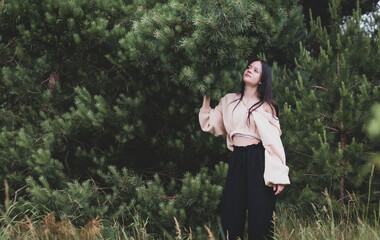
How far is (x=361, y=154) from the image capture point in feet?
11.2

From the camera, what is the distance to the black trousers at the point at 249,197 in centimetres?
250

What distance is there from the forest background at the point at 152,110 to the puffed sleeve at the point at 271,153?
1.80 feet

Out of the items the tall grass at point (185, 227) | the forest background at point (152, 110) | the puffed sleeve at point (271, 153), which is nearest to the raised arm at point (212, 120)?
the forest background at point (152, 110)

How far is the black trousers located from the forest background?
2.00ft

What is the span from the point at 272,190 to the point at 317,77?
69.2 inches

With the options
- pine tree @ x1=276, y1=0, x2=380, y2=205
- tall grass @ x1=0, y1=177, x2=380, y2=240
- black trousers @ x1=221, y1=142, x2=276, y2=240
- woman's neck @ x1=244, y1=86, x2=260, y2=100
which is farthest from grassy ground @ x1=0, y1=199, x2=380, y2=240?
woman's neck @ x1=244, y1=86, x2=260, y2=100

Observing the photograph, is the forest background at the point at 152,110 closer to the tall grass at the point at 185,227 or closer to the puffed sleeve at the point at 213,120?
the tall grass at the point at 185,227

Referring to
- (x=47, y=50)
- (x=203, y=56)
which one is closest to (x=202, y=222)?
(x=203, y=56)

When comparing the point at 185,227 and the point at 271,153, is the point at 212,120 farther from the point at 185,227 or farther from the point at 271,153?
the point at 185,227

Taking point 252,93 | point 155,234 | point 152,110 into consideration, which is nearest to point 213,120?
point 252,93

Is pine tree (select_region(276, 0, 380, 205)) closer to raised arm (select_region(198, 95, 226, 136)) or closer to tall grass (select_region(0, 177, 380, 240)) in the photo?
tall grass (select_region(0, 177, 380, 240))

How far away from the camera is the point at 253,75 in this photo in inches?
103

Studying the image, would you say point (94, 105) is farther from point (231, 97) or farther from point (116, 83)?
point (231, 97)

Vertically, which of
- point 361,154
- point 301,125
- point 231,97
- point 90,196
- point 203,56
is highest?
point 203,56
